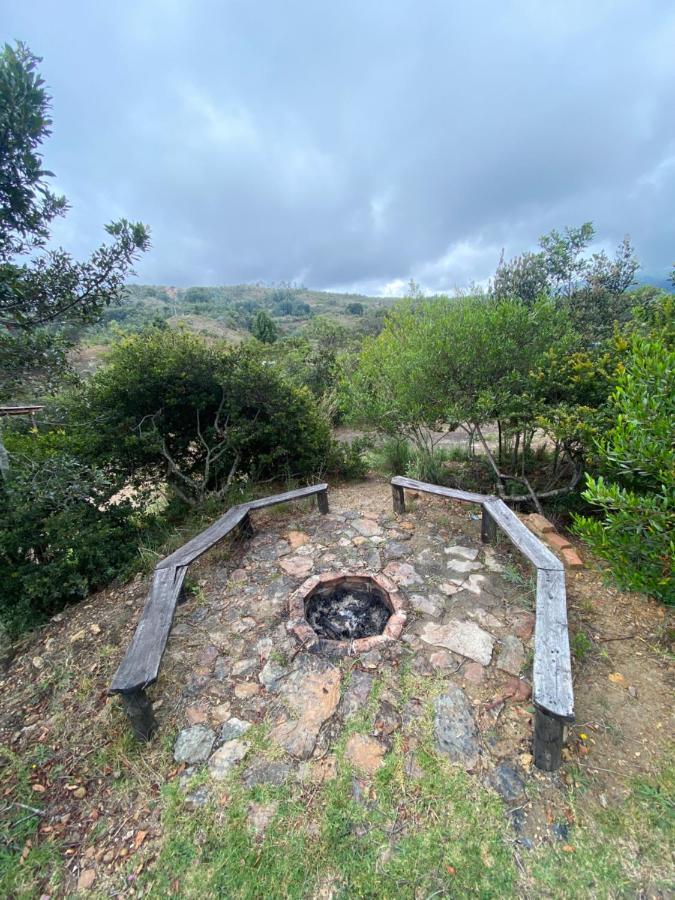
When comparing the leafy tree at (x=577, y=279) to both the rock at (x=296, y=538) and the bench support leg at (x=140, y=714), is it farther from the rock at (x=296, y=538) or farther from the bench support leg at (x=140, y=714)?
the bench support leg at (x=140, y=714)

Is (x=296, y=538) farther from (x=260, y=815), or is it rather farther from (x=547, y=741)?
A: (x=547, y=741)

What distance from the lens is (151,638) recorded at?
1706 mm

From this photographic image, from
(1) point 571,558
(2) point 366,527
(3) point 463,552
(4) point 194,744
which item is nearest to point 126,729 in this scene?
(4) point 194,744

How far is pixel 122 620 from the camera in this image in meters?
2.34

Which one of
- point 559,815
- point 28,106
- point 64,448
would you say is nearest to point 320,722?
point 559,815

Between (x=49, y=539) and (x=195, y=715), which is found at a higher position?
(x=49, y=539)

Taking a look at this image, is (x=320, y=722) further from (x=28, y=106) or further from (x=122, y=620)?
(x=28, y=106)

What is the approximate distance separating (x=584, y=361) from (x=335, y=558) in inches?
104

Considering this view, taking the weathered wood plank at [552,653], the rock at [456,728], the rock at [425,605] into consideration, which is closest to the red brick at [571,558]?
the weathered wood plank at [552,653]

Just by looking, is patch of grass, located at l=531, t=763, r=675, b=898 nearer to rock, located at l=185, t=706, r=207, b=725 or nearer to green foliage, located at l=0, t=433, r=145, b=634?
rock, located at l=185, t=706, r=207, b=725

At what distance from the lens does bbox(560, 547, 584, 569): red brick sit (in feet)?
8.45

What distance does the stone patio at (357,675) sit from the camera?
150 centimetres

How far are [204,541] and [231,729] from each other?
1.29 metres

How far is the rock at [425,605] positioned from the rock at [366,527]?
2.90 ft
